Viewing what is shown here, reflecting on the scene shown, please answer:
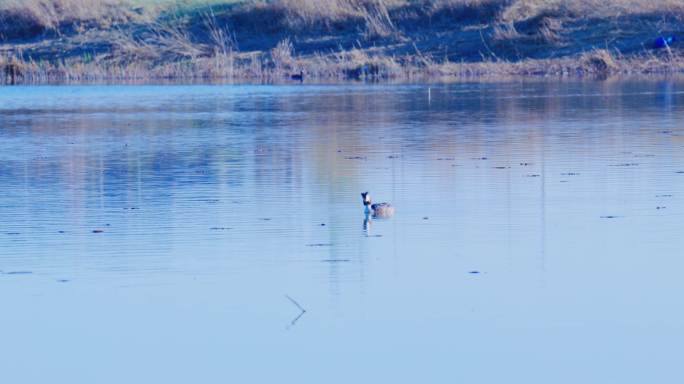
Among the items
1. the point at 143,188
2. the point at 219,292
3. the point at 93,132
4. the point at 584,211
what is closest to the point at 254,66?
the point at 93,132

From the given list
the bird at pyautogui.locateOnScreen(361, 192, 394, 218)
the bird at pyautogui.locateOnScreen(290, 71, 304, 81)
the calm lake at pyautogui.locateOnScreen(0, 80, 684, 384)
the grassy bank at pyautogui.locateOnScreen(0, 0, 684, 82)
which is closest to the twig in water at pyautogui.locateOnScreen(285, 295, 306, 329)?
the calm lake at pyautogui.locateOnScreen(0, 80, 684, 384)

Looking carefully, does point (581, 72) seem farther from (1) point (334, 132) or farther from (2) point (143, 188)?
(2) point (143, 188)

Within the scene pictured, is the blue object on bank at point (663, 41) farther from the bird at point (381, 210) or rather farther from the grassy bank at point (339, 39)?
the bird at point (381, 210)

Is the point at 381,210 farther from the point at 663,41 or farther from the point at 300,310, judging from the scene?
the point at 663,41

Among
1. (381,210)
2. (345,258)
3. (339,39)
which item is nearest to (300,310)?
(345,258)

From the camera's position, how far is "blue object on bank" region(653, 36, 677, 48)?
3538 centimetres

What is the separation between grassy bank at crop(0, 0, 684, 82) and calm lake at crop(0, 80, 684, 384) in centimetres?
1635

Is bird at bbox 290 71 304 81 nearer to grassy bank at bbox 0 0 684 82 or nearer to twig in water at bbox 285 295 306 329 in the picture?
grassy bank at bbox 0 0 684 82

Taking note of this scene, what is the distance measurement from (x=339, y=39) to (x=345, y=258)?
31145mm

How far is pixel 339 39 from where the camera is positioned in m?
40.9

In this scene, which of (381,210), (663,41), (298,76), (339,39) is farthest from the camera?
(339,39)

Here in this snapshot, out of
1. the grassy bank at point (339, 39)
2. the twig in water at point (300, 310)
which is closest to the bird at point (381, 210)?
the twig in water at point (300, 310)

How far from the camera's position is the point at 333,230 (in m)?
11.3

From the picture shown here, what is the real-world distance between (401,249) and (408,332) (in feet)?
8.25
